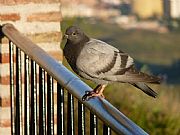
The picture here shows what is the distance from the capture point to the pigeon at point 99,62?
295 centimetres

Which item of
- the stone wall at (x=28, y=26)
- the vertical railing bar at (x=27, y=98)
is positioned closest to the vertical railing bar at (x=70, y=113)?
the vertical railing bar at (x=27, y=98)

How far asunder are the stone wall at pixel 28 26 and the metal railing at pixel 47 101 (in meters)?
0.09

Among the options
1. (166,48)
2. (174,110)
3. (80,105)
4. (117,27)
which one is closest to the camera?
(80,105)

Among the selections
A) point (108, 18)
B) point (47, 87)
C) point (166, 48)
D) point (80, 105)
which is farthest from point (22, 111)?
point (166, 48)

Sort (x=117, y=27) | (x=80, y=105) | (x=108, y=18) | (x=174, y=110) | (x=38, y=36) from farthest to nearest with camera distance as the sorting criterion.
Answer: (x=117, y=27), (x=108, y=18), (x=174, y=110), (x=38, y=36), (x=80, y=105)

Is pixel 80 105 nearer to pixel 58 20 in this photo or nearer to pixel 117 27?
pixel 58 20

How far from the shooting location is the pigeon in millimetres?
2947

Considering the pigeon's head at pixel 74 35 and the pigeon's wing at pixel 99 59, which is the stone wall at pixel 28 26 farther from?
the pigeon's wing at pixel 99 59

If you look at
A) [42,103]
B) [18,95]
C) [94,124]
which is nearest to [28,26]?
[18,95]

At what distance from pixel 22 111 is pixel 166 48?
66.4 ft

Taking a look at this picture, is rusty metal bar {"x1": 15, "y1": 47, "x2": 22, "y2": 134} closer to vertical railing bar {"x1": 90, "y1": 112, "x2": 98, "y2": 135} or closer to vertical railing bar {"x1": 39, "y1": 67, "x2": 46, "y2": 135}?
vertical railing bar {"x1": 39, "y1": 67, "x2": 46, "y2": 135}

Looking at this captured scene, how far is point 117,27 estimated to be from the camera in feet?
68.3

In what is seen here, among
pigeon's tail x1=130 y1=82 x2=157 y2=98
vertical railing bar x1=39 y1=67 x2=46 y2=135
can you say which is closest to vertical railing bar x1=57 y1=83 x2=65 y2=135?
vertical railing bar x1=39 y1=67 x2=46 y2=135

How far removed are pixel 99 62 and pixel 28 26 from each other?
40.2 inches
